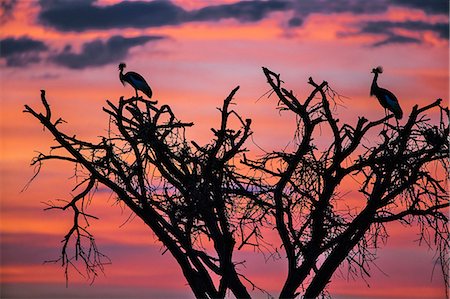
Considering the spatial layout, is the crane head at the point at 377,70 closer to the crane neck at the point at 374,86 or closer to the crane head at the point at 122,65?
the crane neck at the point at 374,86

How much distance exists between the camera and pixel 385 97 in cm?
1847

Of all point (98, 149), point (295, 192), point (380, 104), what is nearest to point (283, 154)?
point (295, 192)

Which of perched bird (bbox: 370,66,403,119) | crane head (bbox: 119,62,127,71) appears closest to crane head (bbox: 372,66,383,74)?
perched bird (bbox: 370,66,403,119)

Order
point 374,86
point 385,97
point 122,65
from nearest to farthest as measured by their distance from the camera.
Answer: point 385,97 → point 374,86 → point 122,65

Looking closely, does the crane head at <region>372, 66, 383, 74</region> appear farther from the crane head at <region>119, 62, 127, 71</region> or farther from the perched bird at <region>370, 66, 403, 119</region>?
the crane head at <region>119, 62, 127, 71</region>

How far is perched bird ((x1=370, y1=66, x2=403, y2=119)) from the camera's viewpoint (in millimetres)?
17094

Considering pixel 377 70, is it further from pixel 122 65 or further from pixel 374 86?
pixel 122 65

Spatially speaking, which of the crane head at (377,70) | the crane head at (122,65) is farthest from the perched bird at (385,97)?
the crane head at (122,65)

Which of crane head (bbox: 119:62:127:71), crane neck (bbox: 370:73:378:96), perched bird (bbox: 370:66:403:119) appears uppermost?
crane head (bbox: 119:62:127:71)

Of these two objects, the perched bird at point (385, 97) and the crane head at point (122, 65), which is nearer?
the perched bird at point (385, 97)

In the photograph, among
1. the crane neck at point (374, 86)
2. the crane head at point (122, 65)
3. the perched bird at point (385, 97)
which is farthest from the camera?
the crane head at point (122, 65)

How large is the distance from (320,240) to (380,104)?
6.58 meters

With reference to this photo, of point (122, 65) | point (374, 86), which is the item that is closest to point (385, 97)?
point (374, 86)

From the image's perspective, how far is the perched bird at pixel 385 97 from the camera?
56.1ft
